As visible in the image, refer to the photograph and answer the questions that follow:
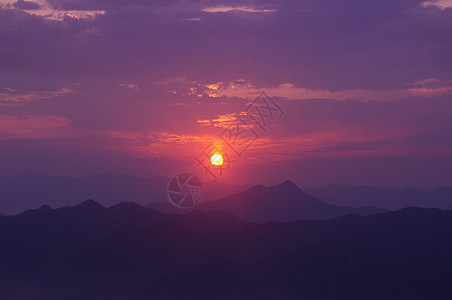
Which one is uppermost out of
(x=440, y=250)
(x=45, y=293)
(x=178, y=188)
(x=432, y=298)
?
(x=178, y=188)

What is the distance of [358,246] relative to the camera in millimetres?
184750

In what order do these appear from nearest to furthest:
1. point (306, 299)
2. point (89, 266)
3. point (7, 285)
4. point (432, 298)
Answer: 1. point (432, 298)
2. point (306, 299)
3. point (7, 285)
4. point (89, 266)

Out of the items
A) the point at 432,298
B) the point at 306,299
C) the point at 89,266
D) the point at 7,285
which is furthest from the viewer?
the point at 89,266

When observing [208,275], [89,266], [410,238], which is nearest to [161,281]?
[208,275]

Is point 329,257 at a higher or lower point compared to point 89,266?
lower

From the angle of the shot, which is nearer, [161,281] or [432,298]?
[432,298]

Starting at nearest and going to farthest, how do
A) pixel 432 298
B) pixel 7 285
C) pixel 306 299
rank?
pixel 432 298, pixel 306 299, pixel 7 285

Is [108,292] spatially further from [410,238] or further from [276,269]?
[410,238]

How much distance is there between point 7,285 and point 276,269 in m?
91.6

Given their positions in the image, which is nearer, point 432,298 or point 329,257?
point 432,298

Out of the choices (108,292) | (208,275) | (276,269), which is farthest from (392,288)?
(108,292)

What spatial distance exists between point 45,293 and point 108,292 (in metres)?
20.5

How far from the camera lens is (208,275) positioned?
188 metres

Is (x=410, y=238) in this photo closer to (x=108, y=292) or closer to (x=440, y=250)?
(x=440, y=250)
